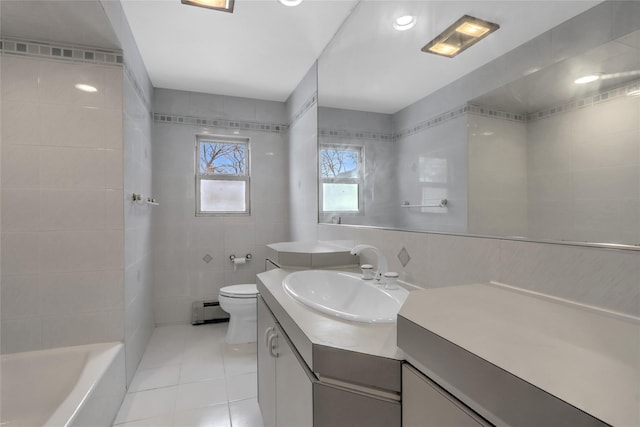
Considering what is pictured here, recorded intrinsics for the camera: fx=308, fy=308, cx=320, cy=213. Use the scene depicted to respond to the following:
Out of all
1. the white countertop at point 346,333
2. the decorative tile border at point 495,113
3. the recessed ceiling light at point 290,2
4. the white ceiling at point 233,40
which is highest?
the white ceiling at point 233,40

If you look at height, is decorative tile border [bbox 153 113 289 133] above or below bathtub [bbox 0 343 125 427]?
above

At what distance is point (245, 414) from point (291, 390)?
103 cm

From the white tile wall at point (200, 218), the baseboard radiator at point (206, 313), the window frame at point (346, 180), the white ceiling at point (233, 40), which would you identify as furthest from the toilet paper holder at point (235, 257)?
the white ceiling at point (233, 40)

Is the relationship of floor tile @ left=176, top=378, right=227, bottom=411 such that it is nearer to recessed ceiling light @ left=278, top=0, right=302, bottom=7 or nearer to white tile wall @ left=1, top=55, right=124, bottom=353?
white tile wall @ left=1, top=55, right=124, bottom=353

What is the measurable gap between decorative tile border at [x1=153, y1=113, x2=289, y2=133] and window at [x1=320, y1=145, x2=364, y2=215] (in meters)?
1.38

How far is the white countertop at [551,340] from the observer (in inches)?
14.7

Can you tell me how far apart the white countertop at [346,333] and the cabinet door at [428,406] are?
0.06 metres

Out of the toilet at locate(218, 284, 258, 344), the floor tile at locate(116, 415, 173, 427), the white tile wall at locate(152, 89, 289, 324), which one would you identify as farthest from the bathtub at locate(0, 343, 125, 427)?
the white tile wall at locate(152, 89, 289, 324)

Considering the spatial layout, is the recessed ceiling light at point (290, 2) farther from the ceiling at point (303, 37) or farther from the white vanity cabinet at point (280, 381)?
the white vanity cabinet at point (280, 381)

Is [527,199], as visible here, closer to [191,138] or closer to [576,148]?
[576,148]

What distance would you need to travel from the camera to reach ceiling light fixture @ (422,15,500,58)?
3.37ft

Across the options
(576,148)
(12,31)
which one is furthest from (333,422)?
(12,31)

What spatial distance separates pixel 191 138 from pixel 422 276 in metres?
2.90

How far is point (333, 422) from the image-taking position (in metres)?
0.76
